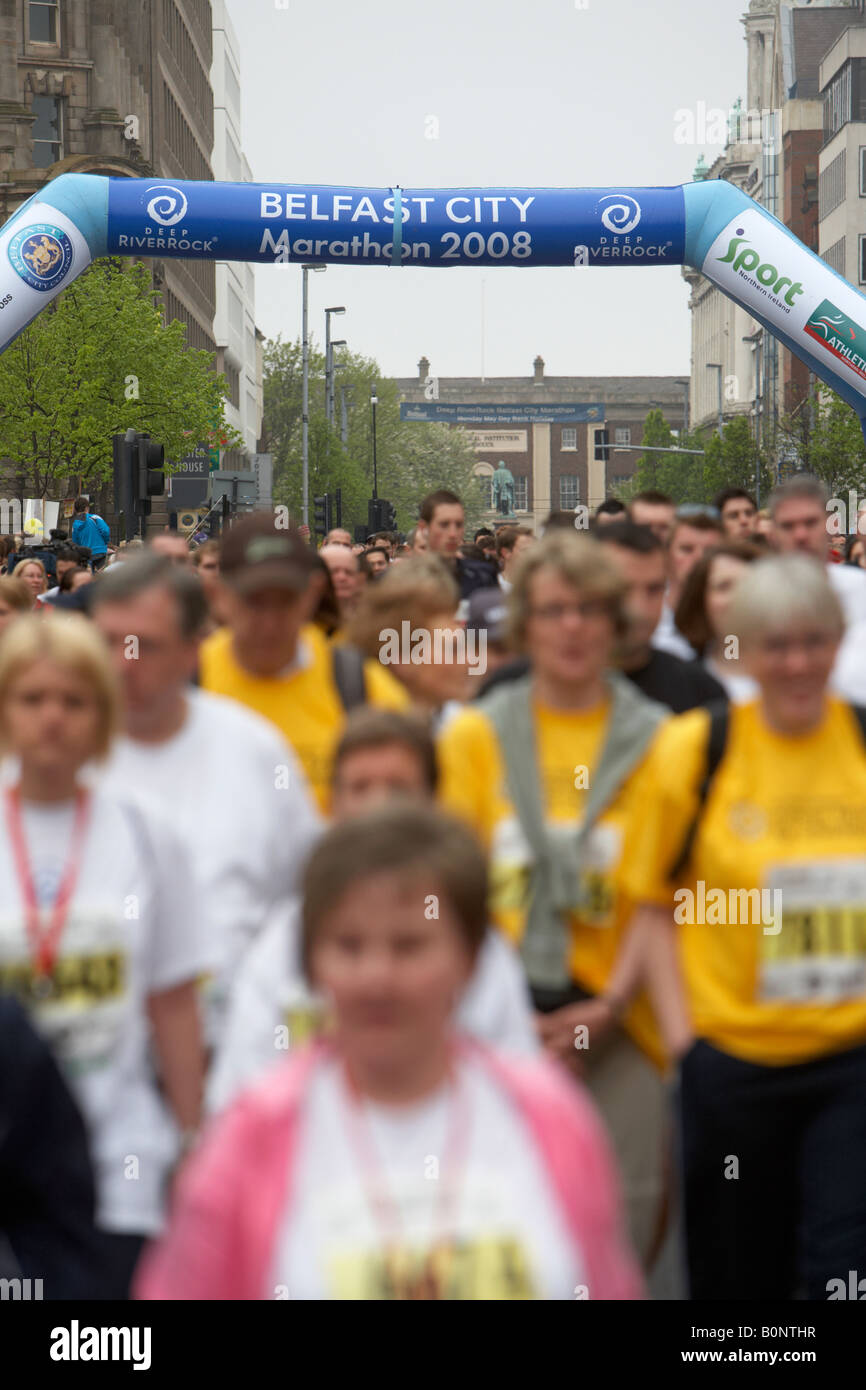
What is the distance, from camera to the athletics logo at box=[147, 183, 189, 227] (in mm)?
19266

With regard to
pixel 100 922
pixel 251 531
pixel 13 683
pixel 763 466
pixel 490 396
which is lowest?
pixel 100 922

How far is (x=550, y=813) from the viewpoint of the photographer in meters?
5.20

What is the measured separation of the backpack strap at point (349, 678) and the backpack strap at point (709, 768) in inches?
52.2

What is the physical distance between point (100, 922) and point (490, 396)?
147 meters

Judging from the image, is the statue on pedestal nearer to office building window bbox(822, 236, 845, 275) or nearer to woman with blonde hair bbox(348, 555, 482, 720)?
office building window bbox(822, 236, 845, 275)

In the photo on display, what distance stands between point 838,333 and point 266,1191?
54.2ft

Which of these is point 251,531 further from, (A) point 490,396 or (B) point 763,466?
(A) point 490,396

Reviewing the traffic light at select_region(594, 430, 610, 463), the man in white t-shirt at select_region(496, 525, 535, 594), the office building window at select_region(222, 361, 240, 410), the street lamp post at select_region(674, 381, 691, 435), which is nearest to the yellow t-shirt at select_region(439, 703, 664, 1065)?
the man in white t-shirt at select_region(496, 525, 535, 594)

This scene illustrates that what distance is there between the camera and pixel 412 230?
19.2m

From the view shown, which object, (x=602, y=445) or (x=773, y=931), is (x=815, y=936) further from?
(x=602, y=445)

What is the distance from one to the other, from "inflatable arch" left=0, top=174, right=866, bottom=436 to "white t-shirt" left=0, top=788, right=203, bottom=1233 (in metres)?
15.0

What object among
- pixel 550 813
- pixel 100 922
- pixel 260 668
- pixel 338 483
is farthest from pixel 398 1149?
pixel 338 483

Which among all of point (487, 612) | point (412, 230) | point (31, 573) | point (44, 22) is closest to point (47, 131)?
point (44, 22)
